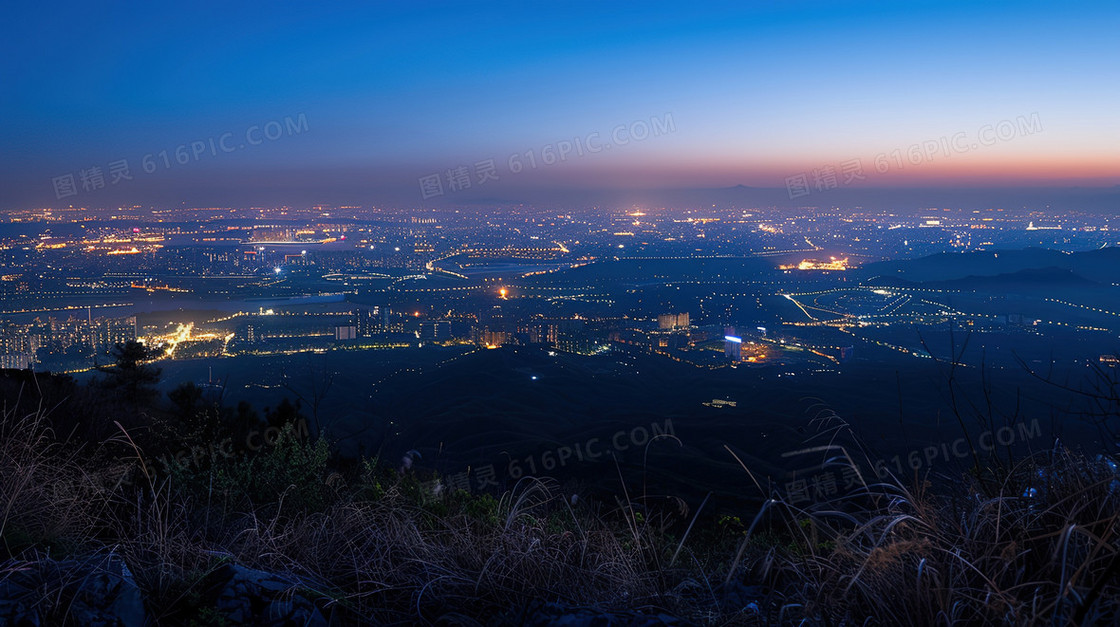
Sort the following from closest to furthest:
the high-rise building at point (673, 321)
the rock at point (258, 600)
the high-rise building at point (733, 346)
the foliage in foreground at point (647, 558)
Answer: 1. the foliage in foreground at point (647, 558)
2. the rock at point (258, 600)
3. the high-rise building at point (733, 346)
4. the high-rise building at point (673, 321)

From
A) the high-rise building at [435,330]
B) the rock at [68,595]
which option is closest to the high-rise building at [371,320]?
the high-rise building at [435,330]

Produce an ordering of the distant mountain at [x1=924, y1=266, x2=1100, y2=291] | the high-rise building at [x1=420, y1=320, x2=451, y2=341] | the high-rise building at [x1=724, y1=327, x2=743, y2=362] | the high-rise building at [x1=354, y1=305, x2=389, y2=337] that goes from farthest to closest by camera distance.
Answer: the distant mountain at [x1=924, y1=266, x2=1100, y2=291], the high-rise building at [x1=420, y1=320, x2=451, y2=341], the high-rise building at [x1=354, y1=305, x2=389, y2=337], the high-rise building at [x1=724, y1=327, x2=743, y2=362]

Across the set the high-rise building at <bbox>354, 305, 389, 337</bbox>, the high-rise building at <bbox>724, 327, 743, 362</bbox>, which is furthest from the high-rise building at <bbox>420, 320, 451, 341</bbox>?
the high-rise building at <bbox>724, 327, 743, 362</bbox>

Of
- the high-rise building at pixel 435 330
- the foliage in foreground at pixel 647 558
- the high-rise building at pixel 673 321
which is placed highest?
the foliage in foreground at pixel 647 558

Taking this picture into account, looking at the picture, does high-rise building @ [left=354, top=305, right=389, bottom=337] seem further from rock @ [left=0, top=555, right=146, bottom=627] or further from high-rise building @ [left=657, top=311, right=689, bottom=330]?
rock @ [left=0, top=555, right=146, bottom=627]

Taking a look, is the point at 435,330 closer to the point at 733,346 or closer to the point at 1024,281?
the point at 733,346

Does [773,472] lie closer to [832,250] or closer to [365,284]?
[365,284]

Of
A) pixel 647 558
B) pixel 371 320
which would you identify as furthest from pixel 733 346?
pixel 647 558

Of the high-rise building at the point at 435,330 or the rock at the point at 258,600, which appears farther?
the high-rise building at the point at 435,330

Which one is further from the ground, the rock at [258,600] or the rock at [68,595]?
the rock at [68,595]

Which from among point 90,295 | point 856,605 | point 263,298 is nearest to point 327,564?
point 856,605

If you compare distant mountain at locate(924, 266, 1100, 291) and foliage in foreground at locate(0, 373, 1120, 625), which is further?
distant mountain at locate(924, 266, 1100, 291)

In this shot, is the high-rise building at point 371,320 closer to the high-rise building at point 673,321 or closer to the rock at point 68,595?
the high-rise building at point 673,321
